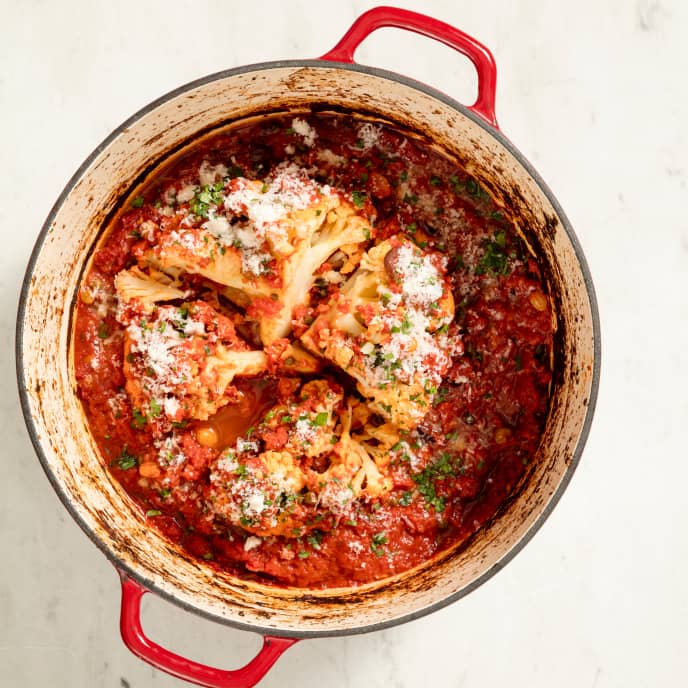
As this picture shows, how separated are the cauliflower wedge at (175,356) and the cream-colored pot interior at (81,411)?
0.25 m

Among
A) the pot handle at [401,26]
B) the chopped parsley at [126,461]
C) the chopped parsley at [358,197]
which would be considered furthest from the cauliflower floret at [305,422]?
the pot handle at [401,26]

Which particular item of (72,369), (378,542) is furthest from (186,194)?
(378,542)

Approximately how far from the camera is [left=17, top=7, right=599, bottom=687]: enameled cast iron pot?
7.38 ft

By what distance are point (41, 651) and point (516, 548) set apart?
183 centimetres

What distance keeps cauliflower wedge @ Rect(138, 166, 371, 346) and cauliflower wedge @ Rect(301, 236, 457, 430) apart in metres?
0.12

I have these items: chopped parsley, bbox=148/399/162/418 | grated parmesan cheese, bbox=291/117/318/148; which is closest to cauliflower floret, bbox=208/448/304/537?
chopped parsley, bbox=148/399/162/418

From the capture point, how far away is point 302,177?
261 centimetres

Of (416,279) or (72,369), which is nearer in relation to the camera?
(416,279)

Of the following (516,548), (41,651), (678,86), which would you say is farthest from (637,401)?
(41,651)

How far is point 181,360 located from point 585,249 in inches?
58.7

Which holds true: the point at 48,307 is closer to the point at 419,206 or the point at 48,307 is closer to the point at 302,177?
the point at 302,177

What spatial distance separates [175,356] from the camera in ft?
7.93

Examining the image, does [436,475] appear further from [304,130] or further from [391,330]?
[304,130]

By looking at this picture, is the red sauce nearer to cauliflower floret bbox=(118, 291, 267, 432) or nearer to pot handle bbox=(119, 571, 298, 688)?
cauliflower floret bbox=(118, 291, 267, 432)
